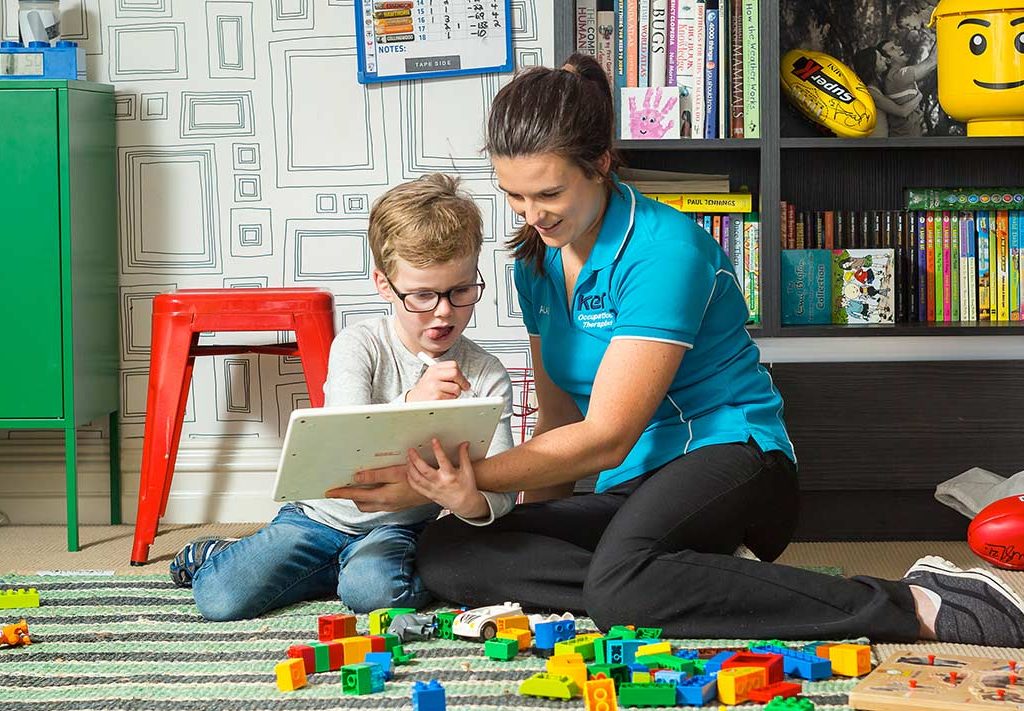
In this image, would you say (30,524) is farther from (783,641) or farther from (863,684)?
(863,684)

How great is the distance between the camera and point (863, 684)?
1.28 meters

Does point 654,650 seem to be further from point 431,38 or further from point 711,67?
point 431,38

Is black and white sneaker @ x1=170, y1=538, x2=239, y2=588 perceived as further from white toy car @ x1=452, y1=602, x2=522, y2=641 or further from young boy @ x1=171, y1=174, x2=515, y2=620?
white toy car @ x1=452, y1=602, x2=522, y2=641

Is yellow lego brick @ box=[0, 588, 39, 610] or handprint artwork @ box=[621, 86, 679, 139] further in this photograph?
handprint artwork @ box=[621, 86, 679, 139]

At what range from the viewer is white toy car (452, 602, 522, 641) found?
153cm

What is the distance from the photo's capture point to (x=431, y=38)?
248 cm

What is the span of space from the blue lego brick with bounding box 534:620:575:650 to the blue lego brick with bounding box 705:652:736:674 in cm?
19

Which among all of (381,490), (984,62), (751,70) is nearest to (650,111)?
(751,70)

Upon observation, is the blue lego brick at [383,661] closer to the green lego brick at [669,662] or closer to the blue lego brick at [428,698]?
the blue lego brick at [428,698]

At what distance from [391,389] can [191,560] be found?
0.44 meters

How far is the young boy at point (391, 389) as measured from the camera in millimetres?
1643

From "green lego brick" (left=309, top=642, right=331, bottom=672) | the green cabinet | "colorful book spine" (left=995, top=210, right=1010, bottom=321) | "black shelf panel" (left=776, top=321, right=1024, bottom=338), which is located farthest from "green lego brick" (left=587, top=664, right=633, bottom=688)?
"colorful book spine" (left=995, top=210, right=1010, bottom=321)

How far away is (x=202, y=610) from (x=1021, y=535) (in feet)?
4.12

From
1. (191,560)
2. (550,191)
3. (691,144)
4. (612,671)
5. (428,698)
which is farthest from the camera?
(691,144)
